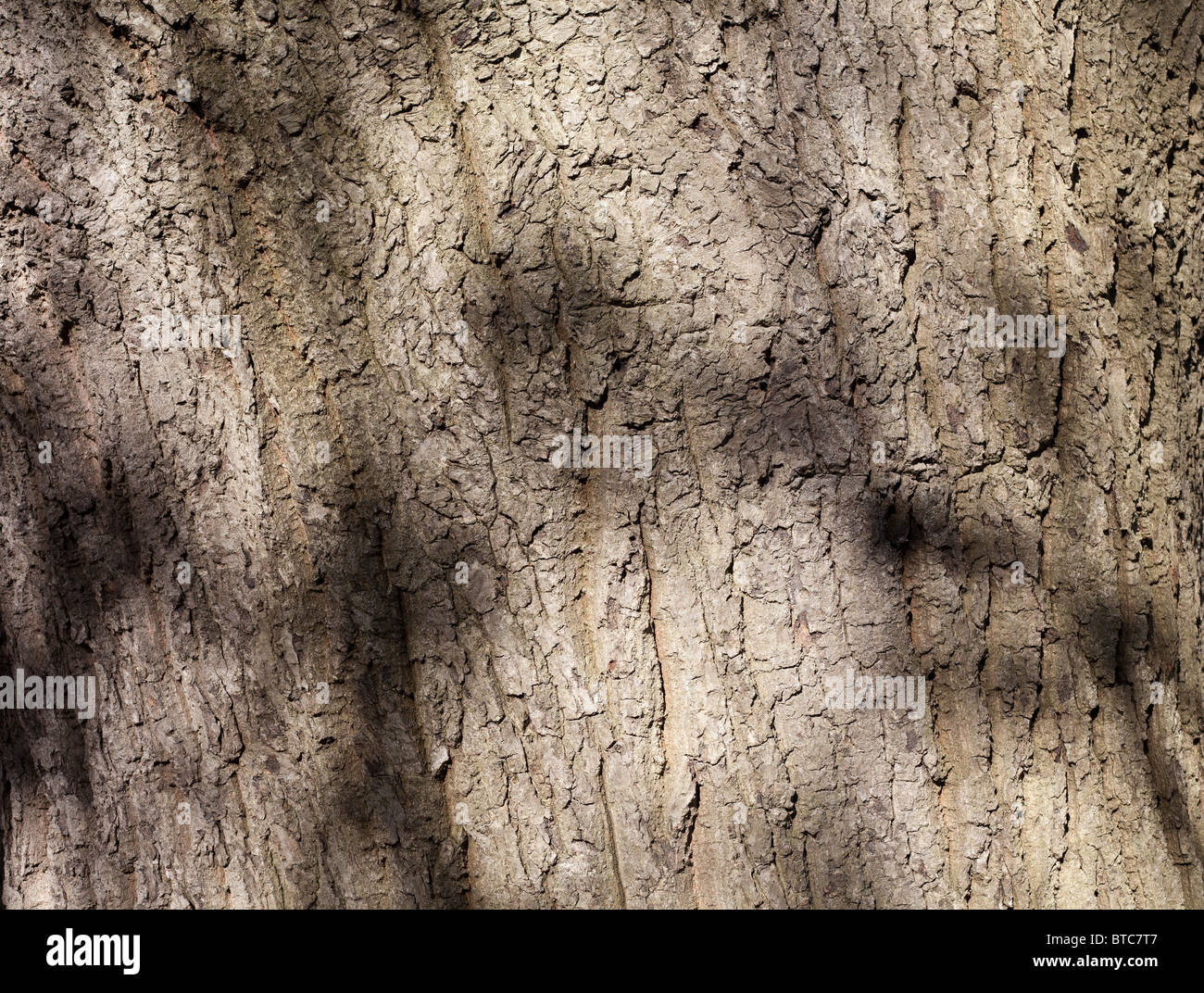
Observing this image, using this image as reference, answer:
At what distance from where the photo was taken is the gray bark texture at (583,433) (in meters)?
1.44

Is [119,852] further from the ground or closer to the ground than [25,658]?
closer to the ground

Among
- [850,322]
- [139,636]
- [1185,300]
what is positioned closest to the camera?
[850,322]

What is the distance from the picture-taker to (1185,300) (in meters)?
1.77

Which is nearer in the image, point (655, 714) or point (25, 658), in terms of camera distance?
point (655, 714)

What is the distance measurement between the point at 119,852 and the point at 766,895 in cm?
129

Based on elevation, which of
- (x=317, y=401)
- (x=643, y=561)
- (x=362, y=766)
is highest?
(x=317, y=401)

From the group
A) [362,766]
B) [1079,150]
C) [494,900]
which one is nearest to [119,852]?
[362,766]

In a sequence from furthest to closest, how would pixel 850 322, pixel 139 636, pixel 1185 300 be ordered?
pixel 1185 300 < pixel 139 636 < pixel 850 322

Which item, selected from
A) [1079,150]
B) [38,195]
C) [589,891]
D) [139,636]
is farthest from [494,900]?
[1079,150]

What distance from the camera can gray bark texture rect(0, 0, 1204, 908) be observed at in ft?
4.72

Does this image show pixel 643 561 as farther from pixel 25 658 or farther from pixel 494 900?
pixel 25 658

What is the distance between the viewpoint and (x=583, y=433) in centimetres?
145

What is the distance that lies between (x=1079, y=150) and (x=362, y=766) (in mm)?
1855

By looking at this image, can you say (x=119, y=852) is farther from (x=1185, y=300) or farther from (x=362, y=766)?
(x=1185, y=300)
